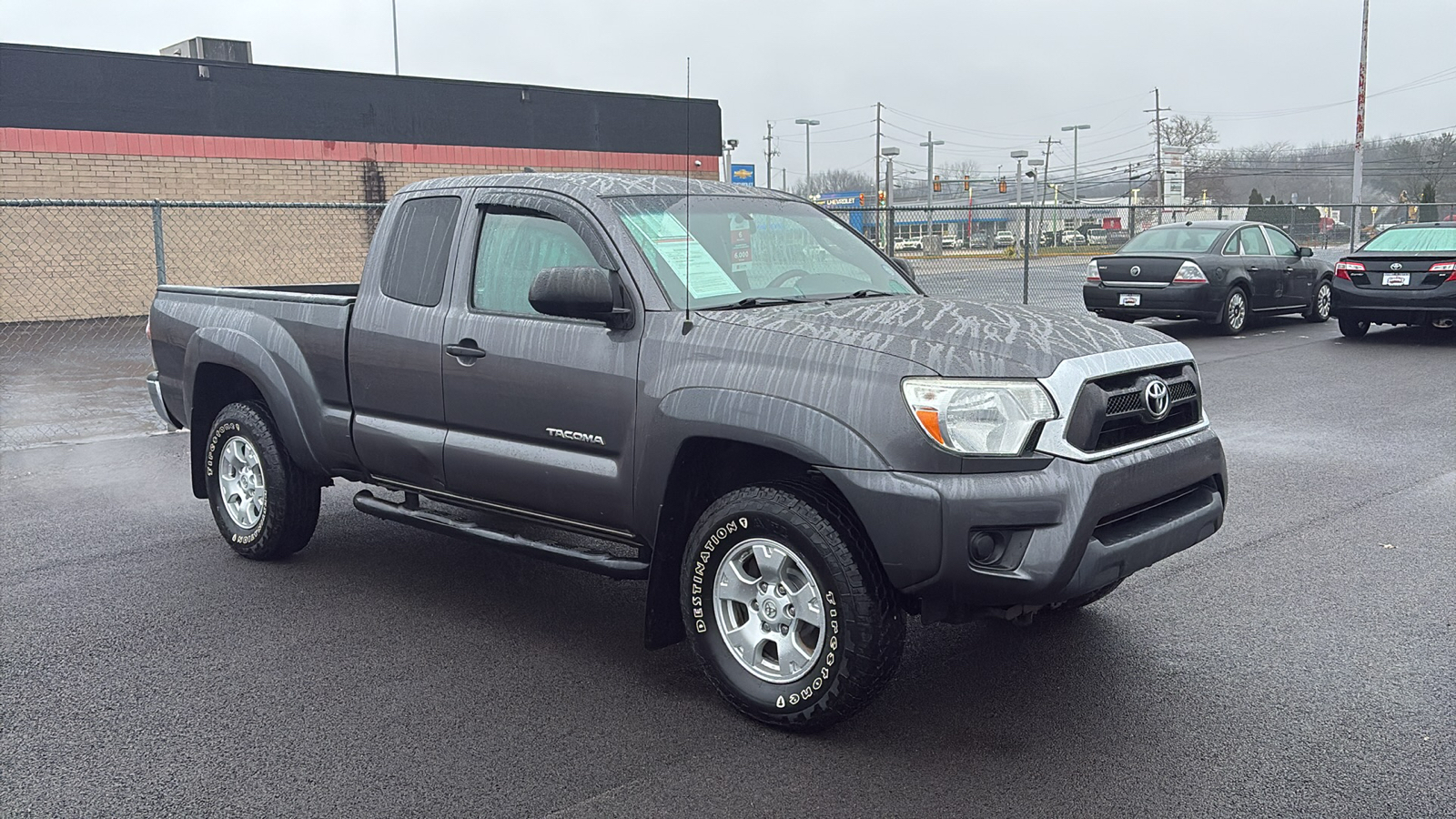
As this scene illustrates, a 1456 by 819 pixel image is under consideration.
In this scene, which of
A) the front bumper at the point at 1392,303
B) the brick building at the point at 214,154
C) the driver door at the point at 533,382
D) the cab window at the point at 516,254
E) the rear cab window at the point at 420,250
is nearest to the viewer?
the driver door at the point at 533,382

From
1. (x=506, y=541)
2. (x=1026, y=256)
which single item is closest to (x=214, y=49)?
(x=1026, y=256)

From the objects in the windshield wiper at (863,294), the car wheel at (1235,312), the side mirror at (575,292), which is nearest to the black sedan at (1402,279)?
the car wheel at (1235,312)

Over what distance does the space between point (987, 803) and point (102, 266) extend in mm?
20755

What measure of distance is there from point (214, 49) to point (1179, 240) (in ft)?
62.1

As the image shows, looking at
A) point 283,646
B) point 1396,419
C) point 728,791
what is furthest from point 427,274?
point 1396,419

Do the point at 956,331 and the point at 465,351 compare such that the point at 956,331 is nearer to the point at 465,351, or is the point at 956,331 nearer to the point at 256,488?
the point at 465,351

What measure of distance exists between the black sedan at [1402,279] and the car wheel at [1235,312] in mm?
1155

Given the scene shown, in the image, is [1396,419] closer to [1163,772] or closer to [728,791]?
[1163,772]

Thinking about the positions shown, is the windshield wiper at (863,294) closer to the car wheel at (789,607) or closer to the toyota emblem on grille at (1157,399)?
the car wheel at (789,607)

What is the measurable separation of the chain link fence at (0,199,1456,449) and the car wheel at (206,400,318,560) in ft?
17.9

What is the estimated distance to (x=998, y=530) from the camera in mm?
3668

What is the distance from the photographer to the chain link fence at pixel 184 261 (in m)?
13.8

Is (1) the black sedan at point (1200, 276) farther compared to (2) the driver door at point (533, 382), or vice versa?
(1) the black sedan at point (1200, 276)

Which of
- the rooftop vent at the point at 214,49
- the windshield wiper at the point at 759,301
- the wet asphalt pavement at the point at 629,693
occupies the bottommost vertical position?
the wet asphalt pavement at the point at 629,693
